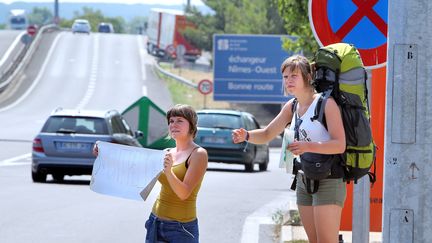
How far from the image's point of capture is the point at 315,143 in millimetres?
6461

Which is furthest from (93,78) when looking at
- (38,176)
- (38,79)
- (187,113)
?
(187,113)

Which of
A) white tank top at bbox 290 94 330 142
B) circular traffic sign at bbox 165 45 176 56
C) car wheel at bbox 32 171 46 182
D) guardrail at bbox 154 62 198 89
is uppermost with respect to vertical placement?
white tank top at bbox 290 94 330 142

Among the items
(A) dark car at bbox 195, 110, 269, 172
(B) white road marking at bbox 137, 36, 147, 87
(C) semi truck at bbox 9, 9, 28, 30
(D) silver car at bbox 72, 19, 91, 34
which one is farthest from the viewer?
(C) semi truck at bbox 9, 9, 28, 30

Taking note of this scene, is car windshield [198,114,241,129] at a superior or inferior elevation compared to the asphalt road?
superior

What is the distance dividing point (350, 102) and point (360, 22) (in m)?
1.59

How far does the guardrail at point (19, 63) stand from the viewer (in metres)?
73.4

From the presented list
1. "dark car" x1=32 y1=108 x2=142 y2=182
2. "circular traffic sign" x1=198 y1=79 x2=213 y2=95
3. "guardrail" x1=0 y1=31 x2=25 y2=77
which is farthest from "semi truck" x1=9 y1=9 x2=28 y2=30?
"dark car" x1=32 y1=108 x2=142 y2=182

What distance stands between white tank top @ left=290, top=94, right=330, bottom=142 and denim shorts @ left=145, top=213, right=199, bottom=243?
0.80 m

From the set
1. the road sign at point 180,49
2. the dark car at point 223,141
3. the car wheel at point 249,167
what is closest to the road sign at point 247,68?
the road sign at point 180,49

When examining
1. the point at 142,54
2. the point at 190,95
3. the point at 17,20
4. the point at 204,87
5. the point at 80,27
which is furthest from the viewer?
the point at 17,20

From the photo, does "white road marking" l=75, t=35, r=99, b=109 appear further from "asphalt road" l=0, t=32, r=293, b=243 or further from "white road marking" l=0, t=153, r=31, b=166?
"white road marking" l=0, t=153, r=31, b=166

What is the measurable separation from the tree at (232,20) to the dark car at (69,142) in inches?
1939

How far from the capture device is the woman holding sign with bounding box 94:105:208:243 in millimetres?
6598

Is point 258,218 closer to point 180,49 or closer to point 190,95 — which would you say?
point 180,49
